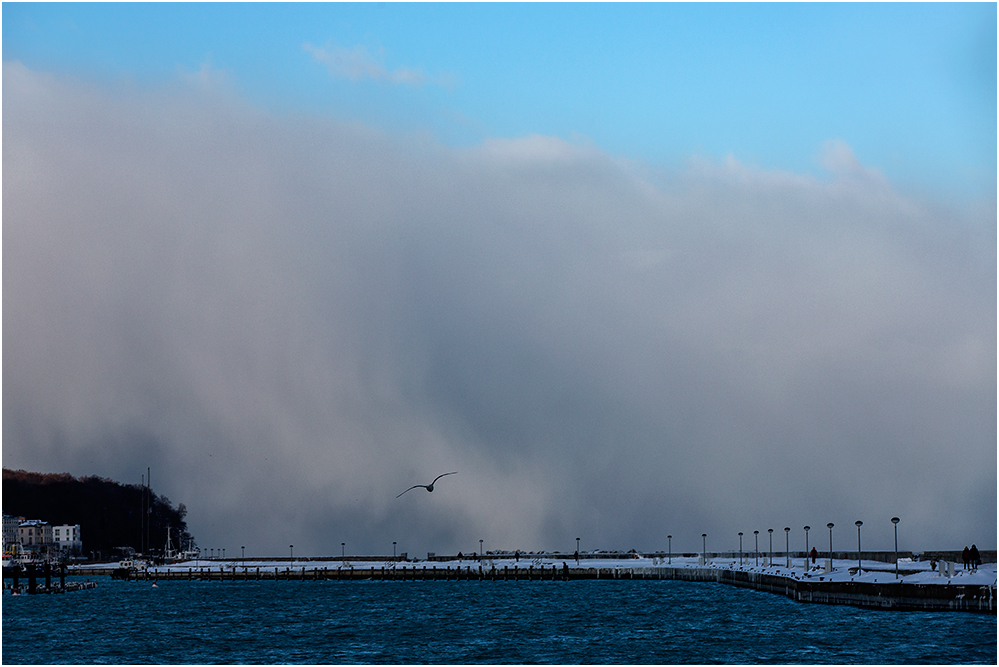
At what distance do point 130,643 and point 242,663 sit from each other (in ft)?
49.2

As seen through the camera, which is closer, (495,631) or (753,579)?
(495,631)

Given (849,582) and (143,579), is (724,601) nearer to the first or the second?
(849,582)

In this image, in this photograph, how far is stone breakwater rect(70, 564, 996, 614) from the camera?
6849 centimetres

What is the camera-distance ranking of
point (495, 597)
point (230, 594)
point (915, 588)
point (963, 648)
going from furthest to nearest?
point (230, 594) < point (495, 597) < point (915, 588) < point (963, 648)

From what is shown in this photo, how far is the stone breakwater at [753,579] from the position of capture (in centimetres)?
6849

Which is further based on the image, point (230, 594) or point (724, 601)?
point (230, 594)

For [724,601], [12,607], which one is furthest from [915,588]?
[12,607]

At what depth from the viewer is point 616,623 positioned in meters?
82.4

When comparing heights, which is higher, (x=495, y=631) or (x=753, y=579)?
(x=495, y=631)

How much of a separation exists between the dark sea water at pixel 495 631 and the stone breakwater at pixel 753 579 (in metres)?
1.14

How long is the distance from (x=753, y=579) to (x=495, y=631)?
44008 millimetres

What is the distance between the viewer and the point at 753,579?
113 meters

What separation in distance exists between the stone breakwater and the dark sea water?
1138mm

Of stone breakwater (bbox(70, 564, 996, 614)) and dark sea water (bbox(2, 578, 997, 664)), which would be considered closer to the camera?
dark sea water (bbox(2, 578, 997, 664))
